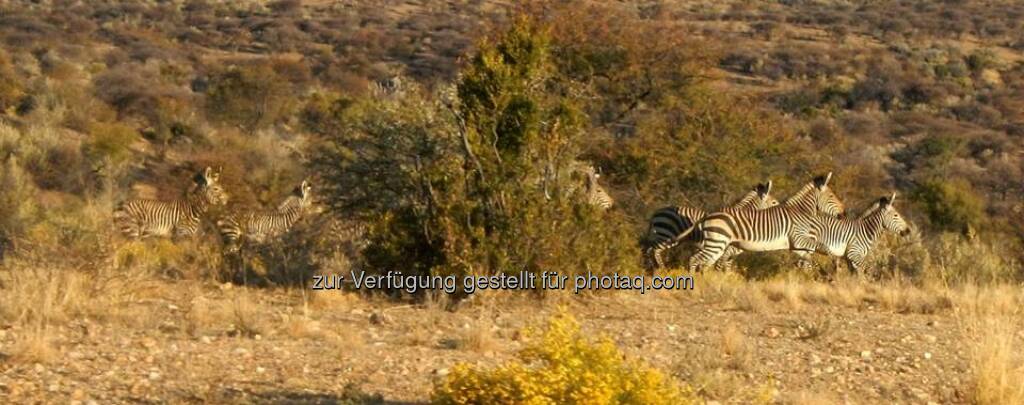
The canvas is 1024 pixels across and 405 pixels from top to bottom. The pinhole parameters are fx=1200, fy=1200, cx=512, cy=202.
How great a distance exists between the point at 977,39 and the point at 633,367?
65.7 metres

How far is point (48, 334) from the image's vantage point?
7902 mm

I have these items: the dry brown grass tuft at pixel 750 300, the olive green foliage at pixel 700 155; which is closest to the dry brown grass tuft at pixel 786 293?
the dry brown grass tuft at pixel 750 300

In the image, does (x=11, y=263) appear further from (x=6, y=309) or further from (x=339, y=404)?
(x=339, y=404)

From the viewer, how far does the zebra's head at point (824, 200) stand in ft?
54.5

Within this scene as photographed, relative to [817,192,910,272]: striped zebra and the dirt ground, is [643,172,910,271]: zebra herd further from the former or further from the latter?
the dirt ground

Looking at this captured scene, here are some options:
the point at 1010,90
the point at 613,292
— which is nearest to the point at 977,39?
the point at 1010,90

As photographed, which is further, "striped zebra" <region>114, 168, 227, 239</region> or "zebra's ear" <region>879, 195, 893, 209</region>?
"striped zebra" <region>114, 168, 227, 239</region>

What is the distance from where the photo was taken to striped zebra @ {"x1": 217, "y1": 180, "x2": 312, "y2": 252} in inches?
560

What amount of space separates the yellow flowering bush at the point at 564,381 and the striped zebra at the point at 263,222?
286 inches

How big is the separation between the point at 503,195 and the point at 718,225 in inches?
177

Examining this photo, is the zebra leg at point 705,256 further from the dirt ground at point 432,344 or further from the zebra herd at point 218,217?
the dirt ground at point 432,344

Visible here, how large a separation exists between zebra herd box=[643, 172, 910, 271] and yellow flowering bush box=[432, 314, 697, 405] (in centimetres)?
804

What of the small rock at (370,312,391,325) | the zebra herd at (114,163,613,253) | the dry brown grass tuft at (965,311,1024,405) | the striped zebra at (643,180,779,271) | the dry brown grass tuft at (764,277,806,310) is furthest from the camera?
the zebra herd at (114,163,613,253)

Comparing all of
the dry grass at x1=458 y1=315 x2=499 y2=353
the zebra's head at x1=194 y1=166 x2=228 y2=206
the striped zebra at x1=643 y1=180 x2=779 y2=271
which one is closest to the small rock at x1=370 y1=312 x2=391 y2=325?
the dry grass at x1=458 y1=315 x2=499 y2=353
